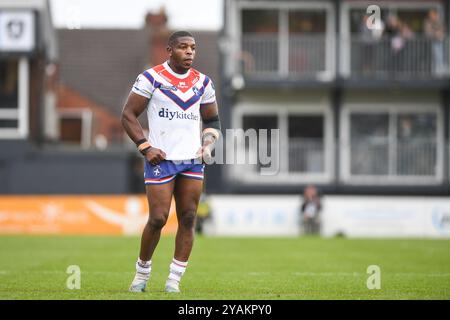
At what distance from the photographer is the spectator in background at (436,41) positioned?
114 feet

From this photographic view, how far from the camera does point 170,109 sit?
977 cm

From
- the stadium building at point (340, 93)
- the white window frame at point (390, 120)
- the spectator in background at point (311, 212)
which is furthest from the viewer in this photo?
the white window frame at point (390, 120)

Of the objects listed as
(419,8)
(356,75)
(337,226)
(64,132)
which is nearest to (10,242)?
(337,226)

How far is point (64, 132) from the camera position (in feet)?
155

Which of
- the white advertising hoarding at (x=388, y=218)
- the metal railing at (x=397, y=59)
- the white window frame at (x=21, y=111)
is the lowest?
the white advertising hoarding at (x=388, y=218)

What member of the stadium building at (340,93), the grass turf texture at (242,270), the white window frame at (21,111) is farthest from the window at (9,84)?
the grass turf texture at (242,270)

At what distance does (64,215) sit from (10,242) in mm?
7909

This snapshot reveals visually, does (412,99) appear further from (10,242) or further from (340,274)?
(340,274)

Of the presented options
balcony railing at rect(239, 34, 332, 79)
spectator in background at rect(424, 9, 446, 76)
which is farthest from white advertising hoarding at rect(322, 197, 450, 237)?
balcony railing at rect(239, 34, 332, 79)

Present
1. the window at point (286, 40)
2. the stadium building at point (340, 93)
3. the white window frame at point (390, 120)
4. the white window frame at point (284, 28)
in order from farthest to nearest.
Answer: the window at point (286, 40)
the white window frame at point (284, 28)
the white window frame at point (390, 120)
the stadium building at point (340, 93)

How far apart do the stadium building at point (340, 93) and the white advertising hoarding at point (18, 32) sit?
23.1ft

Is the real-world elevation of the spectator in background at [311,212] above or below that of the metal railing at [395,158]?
below

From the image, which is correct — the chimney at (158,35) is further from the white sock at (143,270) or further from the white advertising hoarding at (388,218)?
the white sock at (143,270)

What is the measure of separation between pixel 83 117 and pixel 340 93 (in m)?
15.4
